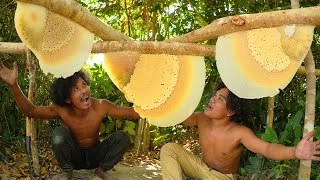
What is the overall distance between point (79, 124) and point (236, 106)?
1.11m

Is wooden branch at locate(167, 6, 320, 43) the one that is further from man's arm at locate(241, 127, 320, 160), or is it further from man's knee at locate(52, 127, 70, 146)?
man's knee at locate(52, 127, 70, 146)

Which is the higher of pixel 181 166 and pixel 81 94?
pixel 81 94

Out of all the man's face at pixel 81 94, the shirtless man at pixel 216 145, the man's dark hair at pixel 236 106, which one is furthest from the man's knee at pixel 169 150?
the man's face at pixel 81 94

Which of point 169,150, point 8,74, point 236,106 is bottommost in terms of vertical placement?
point 169,150

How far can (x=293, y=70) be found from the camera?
1912 mm

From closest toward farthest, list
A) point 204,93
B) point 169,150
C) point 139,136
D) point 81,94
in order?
point 169,150 < point 81,94 < point 204,93 < point 139,136

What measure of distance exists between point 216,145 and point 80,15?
127cm

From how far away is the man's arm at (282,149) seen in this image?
2.00 m

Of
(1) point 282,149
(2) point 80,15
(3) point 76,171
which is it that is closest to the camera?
(2) point 80,15

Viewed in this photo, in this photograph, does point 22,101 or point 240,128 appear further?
point 22,101

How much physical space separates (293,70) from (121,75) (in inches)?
31.0

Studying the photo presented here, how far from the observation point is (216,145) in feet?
8.78

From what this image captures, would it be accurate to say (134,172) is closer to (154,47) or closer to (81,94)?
(81,94)

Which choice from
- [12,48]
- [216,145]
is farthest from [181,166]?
[12,48]
